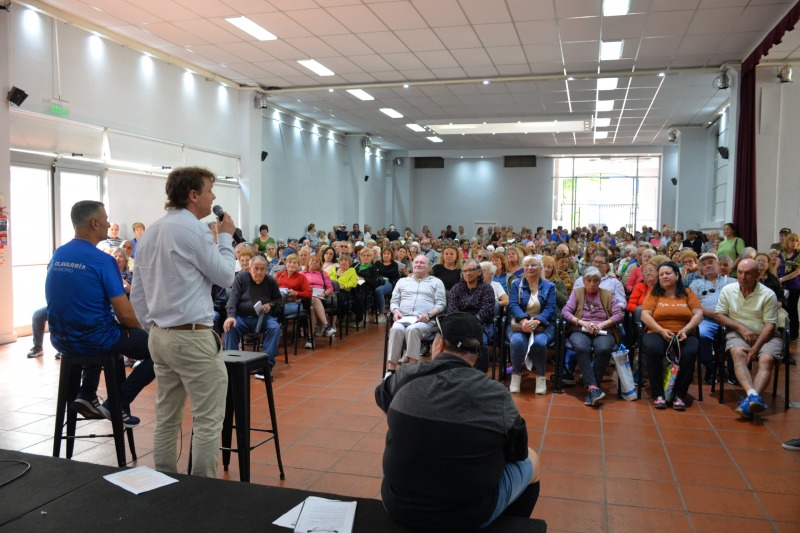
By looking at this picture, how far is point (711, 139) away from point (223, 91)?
1217 cm

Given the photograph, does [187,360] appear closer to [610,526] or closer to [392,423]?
[392,423]

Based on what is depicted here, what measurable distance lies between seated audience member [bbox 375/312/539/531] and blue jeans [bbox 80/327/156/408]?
1.88 meters

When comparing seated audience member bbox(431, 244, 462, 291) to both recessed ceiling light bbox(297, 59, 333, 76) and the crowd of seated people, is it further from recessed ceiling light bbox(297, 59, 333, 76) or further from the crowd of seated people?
recessed ceiling light bbox(297, 59, 333, 76)

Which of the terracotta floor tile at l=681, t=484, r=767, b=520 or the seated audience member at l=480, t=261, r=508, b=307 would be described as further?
the seated audience member at l=480, t=261, r=508, b=307

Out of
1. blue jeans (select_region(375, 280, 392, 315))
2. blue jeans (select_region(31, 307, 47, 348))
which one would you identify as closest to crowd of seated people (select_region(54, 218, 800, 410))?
blue jeans (select_region(31, 307, 47, 348))

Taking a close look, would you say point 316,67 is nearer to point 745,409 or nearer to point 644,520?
point 745,409

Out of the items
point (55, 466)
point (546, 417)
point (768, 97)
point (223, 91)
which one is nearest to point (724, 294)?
point (546, 417)

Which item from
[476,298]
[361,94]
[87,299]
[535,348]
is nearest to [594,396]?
[535,348]

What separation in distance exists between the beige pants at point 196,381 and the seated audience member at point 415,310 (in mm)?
2957

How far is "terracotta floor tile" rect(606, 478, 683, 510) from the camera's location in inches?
120

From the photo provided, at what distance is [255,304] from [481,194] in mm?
17712

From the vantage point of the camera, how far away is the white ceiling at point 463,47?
24.0 feet

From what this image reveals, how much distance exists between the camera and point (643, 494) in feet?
10.4

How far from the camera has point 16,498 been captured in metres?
1.98
